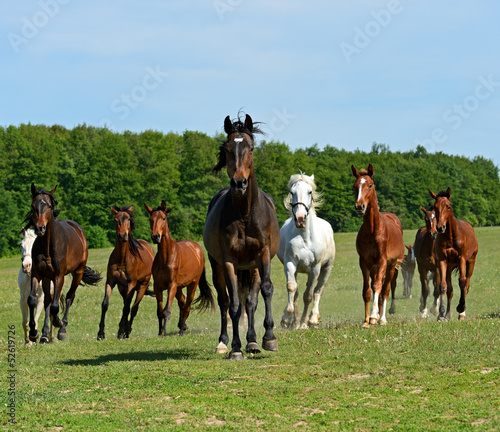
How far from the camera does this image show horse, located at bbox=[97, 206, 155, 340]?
1445cm

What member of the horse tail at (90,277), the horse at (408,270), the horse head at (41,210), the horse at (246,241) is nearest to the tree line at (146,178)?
the horse at (408,270)

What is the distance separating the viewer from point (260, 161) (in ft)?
242

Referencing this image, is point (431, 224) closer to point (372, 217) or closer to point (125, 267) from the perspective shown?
point (372, 217)

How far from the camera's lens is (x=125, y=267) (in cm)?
1482

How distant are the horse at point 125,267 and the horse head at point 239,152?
19.6ft

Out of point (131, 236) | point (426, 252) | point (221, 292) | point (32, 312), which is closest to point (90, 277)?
point (131, 236)

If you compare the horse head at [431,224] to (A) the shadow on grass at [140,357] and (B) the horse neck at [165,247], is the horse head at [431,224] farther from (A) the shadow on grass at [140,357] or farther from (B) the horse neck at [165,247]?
(A) the shadow on grass at [140,357]

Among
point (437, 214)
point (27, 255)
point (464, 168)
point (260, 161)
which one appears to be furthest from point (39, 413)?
point (464, 168)

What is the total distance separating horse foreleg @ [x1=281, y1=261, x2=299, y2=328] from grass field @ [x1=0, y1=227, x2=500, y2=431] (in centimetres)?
145

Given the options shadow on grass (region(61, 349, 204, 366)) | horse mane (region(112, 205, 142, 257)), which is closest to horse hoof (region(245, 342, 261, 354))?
shadow on grass (region(61, 349, 204, 366))

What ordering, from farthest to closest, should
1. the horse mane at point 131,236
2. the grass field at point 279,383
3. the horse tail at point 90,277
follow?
the horse tail at point 90,277 → the horse mane at point 131,236 → the grass field at point 279,383

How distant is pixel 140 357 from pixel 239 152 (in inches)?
145

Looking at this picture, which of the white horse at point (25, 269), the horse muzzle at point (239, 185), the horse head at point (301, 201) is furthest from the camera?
the white horse at point (25, 269)

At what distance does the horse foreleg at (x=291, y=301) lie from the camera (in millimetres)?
12633
